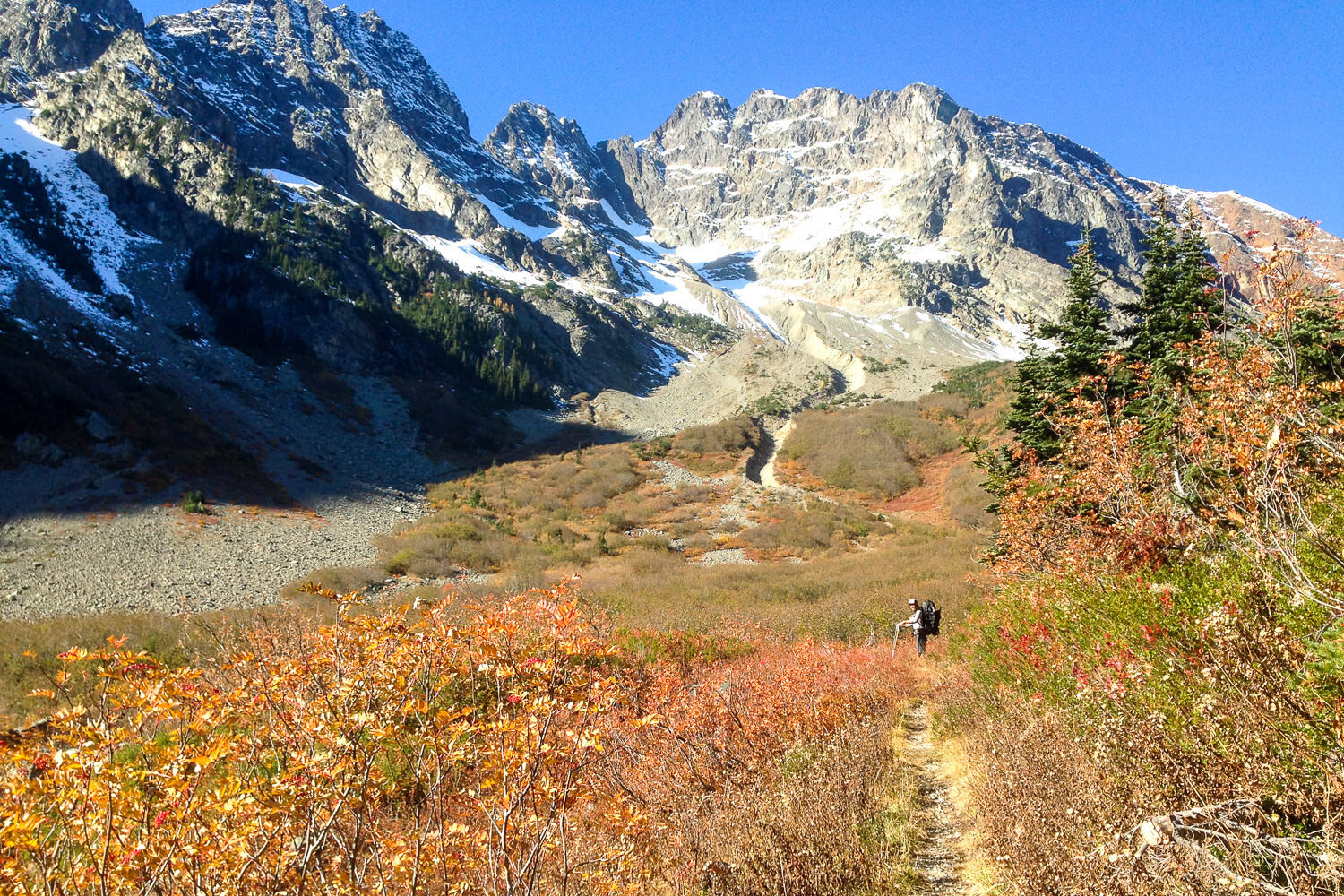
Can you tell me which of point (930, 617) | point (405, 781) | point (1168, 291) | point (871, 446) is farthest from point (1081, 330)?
point (871, 446)

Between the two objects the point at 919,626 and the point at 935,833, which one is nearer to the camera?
the point at 935,833

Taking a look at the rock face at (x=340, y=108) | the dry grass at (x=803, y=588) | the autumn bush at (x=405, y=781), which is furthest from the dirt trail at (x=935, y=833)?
the rock face at (x=340, y=108)

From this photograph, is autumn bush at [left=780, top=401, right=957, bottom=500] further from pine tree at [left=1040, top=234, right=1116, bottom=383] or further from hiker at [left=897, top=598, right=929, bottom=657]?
hiker at [left=897, top=598, right=929, bottom=657]

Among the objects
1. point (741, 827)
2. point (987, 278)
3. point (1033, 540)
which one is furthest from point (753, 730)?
point (987, 278)

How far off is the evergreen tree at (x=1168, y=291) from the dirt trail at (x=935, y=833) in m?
11.2

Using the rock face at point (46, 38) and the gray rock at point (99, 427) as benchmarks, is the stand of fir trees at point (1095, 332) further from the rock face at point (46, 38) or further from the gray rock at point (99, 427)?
the rock face at point (46, 38)

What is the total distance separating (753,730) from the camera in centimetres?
575

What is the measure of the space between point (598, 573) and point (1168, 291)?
65.2ft

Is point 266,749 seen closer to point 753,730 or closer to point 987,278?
point 753,730

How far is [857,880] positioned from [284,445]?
44.1 metres

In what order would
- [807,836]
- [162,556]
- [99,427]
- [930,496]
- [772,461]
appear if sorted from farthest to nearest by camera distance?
[772,461] → [930,496] → [99,427] → [162,556] → [807,836]

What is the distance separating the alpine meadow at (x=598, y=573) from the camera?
2.69 meters

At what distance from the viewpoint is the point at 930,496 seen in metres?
38.3

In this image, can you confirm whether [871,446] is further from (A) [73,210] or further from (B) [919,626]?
(A) [73,210]
